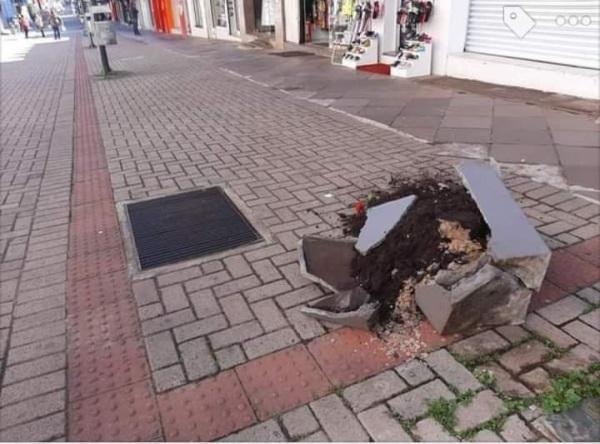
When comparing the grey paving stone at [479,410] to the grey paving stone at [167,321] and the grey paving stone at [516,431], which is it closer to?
the grey paving stone at [516,431]

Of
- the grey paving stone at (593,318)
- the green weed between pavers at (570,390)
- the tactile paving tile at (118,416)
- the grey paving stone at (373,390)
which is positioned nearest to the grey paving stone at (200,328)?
the tactile paving tile at (118,416)

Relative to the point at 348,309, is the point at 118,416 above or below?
below

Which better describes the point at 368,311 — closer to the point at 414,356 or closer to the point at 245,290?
the point at 414,356

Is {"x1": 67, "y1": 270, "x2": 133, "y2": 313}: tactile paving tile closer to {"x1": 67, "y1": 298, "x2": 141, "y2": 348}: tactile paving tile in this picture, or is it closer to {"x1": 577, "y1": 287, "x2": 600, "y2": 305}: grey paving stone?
{"x1": 67, "y1": 298, "x2": 141, "y2": 348}: tactile paving tile

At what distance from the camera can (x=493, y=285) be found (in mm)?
2529

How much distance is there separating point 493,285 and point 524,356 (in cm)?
40

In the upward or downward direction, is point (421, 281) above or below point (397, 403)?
above

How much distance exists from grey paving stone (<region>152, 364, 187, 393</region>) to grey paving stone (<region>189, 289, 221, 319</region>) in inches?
17.9

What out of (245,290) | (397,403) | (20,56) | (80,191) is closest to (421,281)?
(397,403)

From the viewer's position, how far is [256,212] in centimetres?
428

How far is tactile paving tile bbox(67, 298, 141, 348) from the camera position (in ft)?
9.18

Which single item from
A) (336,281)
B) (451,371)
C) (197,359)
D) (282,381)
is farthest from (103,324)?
(451,371)

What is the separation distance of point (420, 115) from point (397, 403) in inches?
222

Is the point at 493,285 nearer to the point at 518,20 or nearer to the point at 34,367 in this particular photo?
the point at 34,367
